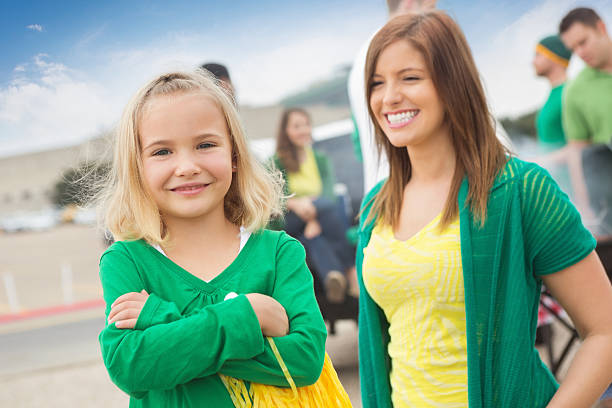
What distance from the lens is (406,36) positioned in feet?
4.01

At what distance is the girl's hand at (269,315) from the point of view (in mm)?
944

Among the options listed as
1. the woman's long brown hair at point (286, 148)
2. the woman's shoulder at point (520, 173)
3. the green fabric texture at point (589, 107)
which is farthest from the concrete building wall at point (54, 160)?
the green fabric texture at point (589, 107)

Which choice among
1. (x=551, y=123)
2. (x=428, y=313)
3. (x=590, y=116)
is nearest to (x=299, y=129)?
(x=551, y=123)

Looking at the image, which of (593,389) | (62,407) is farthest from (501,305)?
(62,407)

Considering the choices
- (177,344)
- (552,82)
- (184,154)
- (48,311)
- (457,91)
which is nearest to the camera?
(177,344)

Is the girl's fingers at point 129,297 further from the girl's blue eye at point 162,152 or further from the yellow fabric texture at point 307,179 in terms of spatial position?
the yellow fabric texture at point 307,179

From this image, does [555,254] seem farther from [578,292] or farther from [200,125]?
[200,125]

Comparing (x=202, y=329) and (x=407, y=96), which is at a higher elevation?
(x=407, y=96)

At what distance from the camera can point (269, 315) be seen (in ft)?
3.12

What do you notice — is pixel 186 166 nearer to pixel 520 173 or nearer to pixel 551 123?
pixel 520 173

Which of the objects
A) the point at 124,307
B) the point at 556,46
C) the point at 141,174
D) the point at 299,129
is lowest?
the point at 124,307

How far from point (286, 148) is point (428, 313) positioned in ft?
6.50

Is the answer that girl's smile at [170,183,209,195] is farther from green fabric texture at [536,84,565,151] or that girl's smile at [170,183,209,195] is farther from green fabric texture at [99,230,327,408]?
green fabric texture at [536,84,565,151]

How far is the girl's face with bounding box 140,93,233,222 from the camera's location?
3.24 ft
